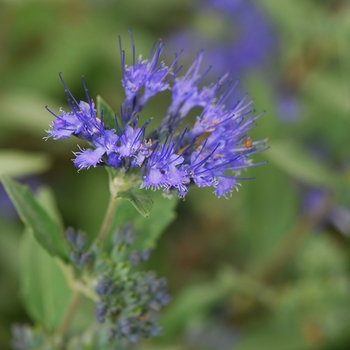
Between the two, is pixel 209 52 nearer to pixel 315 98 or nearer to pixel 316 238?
pixel 315 98

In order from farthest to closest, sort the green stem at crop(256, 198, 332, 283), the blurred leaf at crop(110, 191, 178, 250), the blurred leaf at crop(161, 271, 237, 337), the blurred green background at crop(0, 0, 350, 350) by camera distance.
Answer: the green stem at crop(256, 198, 332, 283) < the blurred green background at crop(0, 0, 350, 350) < the blurred leaf at crop(161, 271, 237, 337) < the blurred leaf at crop(110, 191, 178, 250)

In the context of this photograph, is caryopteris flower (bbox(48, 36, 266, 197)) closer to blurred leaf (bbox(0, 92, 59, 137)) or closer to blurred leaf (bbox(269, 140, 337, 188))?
blurred leaf (bbox(269, 140, 337, 188))

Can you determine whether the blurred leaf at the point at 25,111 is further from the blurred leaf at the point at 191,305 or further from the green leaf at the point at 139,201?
the green leaf at the point at 139,201

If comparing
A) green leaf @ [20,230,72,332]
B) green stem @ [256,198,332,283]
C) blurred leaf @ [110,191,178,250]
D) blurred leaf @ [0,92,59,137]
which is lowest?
green leaf @ [20,230,72,332]

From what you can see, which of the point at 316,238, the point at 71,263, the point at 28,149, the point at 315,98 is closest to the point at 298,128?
the point at 315,98

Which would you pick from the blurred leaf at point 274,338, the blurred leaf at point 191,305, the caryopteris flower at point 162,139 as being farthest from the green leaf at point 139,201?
the blurred leaf at point 274,338

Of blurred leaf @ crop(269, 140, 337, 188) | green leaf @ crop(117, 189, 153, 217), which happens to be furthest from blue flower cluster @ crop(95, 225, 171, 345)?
blurred leaf @ crop(269, 140, 337, 188)
